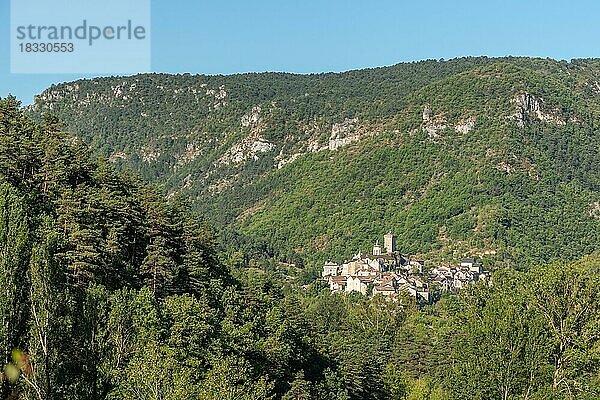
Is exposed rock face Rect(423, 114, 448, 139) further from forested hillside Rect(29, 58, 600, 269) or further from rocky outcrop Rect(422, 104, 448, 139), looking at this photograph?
forested hillside Rect(29, 58, 600, 269)

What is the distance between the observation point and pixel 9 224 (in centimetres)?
2661

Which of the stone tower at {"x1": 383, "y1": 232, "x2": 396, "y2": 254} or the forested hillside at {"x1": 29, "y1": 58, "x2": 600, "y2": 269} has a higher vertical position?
the forested hillside at {"x1": 29, "y1": 58, "x2": 600, "y2": 269}

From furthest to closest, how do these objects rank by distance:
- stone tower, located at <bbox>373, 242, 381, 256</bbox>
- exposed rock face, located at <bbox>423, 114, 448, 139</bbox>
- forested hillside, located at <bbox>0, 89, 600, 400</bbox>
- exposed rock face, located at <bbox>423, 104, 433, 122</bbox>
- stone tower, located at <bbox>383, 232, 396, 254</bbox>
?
1. exposed rock face, located at <bbox>423, 104, 433, 122</bbox>
2. exposed rock face, located at <bbox>423, 114, 448, 139</bbox>
3. stone tower, located at <bbox>383, 232, 396, 254</bbox>
4. stone tower, located at <bbox>373, 242, 381, 256</bbox>
5. forested hillside, located at <bbox>0, 89, 600, 400</bbox>

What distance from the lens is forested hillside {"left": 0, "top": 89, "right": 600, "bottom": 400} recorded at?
25156mm

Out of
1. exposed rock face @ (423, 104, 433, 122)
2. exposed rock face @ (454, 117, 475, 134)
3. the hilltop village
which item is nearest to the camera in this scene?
the hilltop village

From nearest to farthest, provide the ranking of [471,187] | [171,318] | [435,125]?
1. [171,318]
2. [471,187]
3. [435,125]

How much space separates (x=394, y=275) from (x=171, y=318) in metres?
93.8

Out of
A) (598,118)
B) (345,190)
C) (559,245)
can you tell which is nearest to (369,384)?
(559,245)

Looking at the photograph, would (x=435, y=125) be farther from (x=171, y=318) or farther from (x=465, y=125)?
(x=171, y=318)

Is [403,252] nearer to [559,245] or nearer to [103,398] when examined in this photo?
[559,245]

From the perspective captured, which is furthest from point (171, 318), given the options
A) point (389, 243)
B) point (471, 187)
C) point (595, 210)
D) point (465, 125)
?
point (465, 125)

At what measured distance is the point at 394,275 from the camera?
123875 mm

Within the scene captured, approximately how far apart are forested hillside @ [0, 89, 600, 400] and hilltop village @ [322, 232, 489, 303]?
2412 inches

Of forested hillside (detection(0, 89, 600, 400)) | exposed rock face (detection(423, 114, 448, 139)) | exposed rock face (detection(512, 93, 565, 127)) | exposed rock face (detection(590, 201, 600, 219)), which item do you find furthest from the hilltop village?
forested hillside (detection(0, 89, 600, 400))
